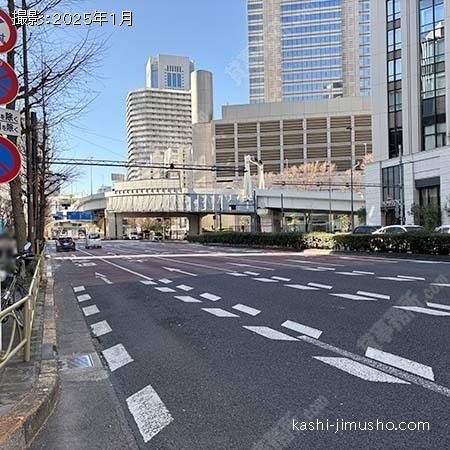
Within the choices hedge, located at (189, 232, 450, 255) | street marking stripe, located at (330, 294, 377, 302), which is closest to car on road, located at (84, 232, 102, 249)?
hedge, located at (189, 232, 450, 255)

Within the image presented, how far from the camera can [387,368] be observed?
212 inches

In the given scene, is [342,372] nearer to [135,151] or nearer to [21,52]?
[21,52]

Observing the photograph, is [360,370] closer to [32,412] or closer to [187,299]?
[32,412]

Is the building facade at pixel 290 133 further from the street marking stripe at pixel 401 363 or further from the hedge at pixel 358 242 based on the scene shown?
the street marking stripe at pixel 401 363

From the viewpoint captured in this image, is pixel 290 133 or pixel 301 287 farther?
pixel 290 133

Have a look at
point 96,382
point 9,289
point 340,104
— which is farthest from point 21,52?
point 340,104

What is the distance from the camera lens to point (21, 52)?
14.7m

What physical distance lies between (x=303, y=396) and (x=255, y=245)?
3824 cm

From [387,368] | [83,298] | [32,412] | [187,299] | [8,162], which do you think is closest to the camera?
[32,412]

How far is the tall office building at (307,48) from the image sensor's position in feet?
430

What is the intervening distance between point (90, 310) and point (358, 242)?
20593 millimetres

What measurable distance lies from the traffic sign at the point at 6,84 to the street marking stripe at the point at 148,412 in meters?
3.48

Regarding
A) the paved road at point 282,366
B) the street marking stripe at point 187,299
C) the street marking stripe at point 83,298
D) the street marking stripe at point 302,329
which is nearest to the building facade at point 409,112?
the street marking stripe at point 187,299

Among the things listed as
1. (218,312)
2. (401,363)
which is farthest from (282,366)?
(218,312)
